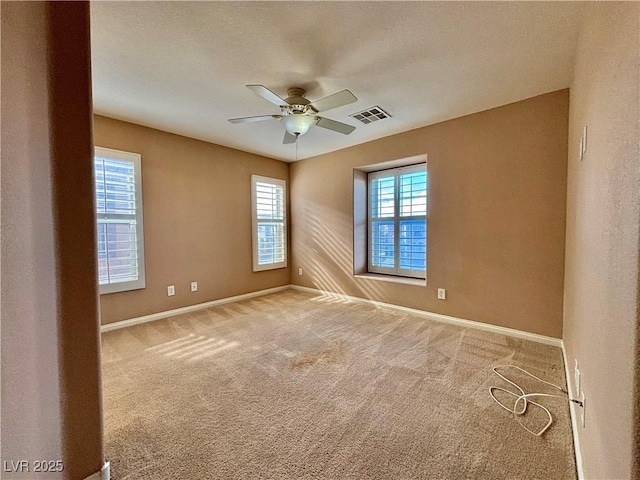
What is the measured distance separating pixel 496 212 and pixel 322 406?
8.50ft

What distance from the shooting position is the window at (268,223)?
15.1ft

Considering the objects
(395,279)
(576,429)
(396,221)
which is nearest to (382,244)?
Result: (396,221)

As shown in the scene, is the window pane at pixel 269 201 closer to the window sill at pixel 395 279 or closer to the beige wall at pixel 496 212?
the beige wall at pixel 496 212

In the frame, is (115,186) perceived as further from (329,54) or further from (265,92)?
(329,54)

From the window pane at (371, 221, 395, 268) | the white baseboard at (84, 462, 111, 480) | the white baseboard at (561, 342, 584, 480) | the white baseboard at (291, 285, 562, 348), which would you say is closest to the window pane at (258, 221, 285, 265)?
the white baseboard at (291, 285, 562, 348)

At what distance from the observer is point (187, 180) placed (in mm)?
3779

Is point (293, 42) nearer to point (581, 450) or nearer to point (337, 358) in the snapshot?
point (337, 358)

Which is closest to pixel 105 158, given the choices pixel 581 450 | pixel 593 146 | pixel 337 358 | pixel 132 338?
pixel 132 338

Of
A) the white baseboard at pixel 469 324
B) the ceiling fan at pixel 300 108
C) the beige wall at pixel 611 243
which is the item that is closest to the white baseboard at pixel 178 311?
the white baseboard at pixel 469 324

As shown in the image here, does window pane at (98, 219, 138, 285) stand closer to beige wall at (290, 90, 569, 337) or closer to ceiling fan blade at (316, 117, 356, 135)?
ceiling fan blade at (316, 117, 356, 135)

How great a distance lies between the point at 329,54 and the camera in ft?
6.48

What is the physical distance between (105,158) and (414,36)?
10.9ft

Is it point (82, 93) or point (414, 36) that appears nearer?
point (82, 93)

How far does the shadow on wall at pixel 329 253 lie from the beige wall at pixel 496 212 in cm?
39
